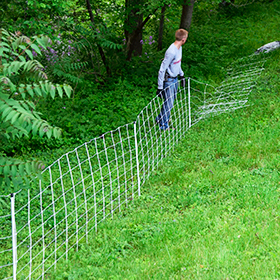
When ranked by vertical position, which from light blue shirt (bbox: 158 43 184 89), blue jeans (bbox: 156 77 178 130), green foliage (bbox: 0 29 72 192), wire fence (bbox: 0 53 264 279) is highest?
green foliage (bbox: 0 29 72 192)

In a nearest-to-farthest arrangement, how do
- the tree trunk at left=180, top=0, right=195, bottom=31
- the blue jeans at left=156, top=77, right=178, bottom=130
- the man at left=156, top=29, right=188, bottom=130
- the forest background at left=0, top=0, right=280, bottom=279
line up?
the forest background at left=0, top=0, right=280, bottom=279, the man at left=156, top=29, right=188, bottom=130, the blue jeans at left=156, top=77, right=178, bottom=130, the tree trunk at left=180, top=0, right=195, bottom=31

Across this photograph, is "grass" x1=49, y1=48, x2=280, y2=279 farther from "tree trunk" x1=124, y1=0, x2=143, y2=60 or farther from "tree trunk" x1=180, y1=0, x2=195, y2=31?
"tree trunk" x1=180, y1=0, x2=195, y2=31

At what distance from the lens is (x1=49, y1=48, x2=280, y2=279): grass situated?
345cm

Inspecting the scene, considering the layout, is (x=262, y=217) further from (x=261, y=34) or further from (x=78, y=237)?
(x=261, y=34)

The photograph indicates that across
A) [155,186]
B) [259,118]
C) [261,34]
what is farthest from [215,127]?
[261,34]

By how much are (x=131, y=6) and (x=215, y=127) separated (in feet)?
13.3

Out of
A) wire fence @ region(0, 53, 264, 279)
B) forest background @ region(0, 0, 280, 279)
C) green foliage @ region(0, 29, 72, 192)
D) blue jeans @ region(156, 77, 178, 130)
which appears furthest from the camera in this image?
blue jeans @ region(156, 77, 178, 130)

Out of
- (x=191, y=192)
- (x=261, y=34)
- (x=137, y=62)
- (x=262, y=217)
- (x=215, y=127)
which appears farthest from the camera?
(x=261, y=34)

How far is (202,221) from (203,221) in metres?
0.01

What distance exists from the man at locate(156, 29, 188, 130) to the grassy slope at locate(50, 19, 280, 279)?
0.83 metres

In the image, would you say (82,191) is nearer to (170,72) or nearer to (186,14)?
(170,72)

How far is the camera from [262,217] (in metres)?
4.00

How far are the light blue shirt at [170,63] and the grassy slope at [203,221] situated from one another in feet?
4.22

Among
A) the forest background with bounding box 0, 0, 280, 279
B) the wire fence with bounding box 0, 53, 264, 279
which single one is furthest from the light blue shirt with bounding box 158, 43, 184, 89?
the forest background with bounding box 0, 0, 280, 279
